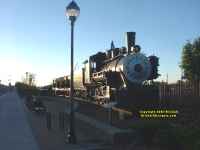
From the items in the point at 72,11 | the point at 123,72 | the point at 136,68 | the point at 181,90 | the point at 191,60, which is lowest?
the point at 181,90

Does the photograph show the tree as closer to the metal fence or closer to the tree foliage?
the tree foliage

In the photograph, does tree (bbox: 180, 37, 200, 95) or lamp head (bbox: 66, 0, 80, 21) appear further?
tree (bbox: 180, 37, 200, 95)

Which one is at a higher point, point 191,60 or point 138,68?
point 191,60

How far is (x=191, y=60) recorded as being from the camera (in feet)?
220

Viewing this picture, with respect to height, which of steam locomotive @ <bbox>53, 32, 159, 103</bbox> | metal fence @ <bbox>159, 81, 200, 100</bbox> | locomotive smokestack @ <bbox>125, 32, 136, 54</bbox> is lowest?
metal fence @ <bbox>159, 81, 200, 100</bbox>

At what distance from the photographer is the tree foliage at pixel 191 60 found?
65738mm

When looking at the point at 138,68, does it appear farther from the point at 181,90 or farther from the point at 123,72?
the point at 181,90

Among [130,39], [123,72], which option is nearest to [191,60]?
[130,39]

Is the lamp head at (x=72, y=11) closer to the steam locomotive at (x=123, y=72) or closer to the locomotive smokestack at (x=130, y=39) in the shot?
the steam locomotive at (x=123, y=72)

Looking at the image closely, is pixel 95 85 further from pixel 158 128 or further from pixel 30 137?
pixel 158 128

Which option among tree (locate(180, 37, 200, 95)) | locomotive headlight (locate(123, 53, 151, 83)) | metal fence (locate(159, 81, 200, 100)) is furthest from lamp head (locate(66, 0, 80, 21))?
tree (locate(180, 37, 200, 95))

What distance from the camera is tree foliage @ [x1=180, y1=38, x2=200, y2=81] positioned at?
2588 inches

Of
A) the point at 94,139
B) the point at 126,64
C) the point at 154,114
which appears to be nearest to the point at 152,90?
the point at 126,64

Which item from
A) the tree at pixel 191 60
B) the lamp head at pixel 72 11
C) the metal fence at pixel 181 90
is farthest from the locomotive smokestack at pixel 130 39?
the tree at pixel 191 60
